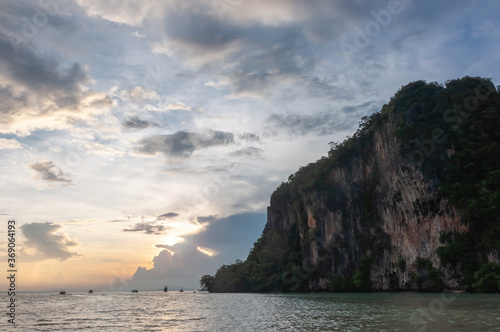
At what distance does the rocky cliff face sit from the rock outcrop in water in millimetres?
191

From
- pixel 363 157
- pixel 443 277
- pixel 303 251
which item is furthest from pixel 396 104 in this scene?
pixel 303 251

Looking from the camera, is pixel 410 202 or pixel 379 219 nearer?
pixel 410 202

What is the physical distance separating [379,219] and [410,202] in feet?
39.3

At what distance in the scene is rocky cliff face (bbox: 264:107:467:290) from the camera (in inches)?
2522

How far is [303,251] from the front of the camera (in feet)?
329

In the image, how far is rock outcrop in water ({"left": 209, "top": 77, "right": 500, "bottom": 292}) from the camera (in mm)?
58469

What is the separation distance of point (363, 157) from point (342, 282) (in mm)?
28225

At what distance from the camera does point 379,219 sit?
79.6 meters

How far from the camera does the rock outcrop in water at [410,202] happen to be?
58469mm

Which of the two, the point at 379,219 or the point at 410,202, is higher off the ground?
the point at 410,202

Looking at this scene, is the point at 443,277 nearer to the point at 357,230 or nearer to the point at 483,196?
the point at 483,196

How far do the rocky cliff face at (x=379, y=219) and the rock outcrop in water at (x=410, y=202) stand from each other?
0.19 meters

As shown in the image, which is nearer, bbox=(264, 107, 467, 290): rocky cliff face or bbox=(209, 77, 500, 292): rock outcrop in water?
bbox=(209, 77, 500, 292): rock outcrop in water

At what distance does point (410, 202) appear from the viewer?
6862 centimetres
